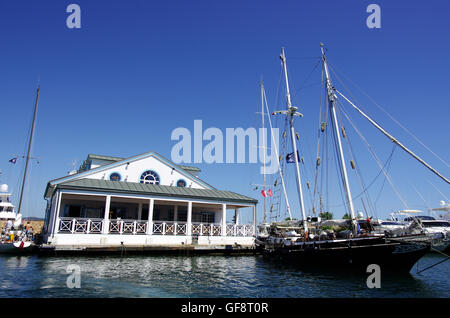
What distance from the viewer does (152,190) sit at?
24.4m

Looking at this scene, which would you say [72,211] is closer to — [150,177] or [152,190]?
[150,177]

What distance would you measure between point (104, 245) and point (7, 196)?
42.4m

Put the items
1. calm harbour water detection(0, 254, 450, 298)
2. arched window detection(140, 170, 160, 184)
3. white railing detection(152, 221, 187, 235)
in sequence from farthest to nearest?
arched window detection(140, 170, 160, 184)
white railing detection(152, 221, 187, 235)
calm harbour water detection(0, 254, 450, 298)

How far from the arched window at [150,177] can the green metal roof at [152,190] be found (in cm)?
119

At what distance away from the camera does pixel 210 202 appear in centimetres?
2620

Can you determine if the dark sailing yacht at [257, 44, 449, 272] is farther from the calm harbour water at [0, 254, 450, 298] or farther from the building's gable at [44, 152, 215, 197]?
the building's gable at [44, 152, 215, 197]

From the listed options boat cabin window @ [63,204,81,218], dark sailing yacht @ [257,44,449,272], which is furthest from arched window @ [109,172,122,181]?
dark sailing yacht @ [257,44,449,272]

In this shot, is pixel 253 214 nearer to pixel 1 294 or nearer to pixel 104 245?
pixel 104 245

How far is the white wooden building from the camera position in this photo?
70.5 feet

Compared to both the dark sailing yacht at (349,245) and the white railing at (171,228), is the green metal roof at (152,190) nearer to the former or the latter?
the white railing at (171,228)

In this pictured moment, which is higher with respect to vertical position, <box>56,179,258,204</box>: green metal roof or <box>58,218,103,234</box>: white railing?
<box>56,179,258,204</box>: green metal roof

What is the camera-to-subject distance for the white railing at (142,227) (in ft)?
71.4

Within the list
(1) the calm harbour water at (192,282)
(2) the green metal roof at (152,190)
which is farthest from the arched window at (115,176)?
(1) the calm harbour water at (192,282)

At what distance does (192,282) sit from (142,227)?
479 inches
